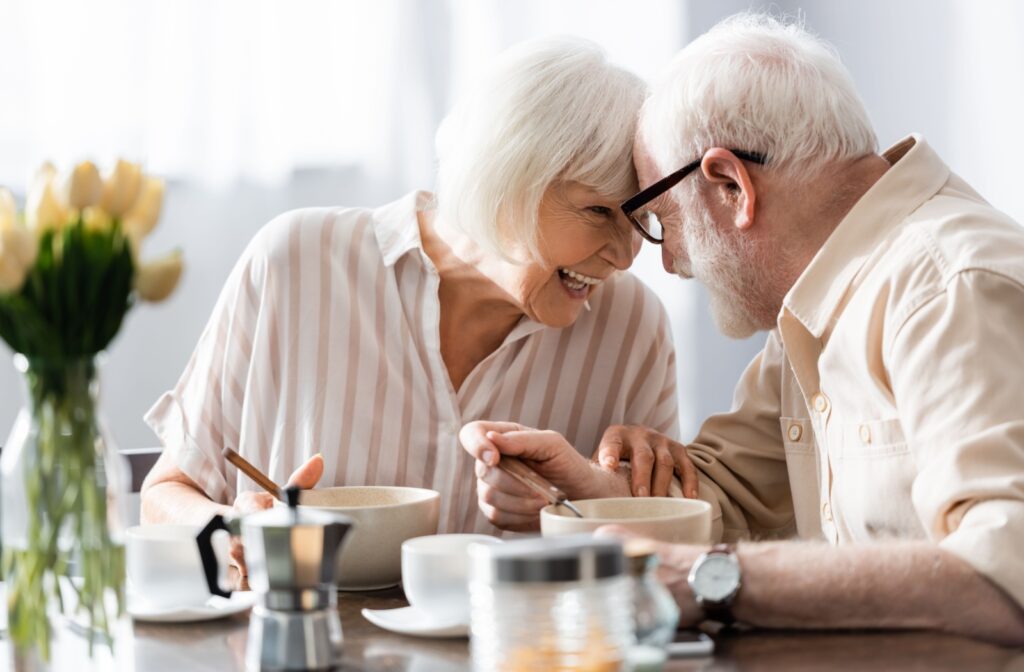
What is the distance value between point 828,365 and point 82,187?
86 centimetres

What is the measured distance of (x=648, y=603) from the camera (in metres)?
0.91

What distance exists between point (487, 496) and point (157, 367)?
1.47 m

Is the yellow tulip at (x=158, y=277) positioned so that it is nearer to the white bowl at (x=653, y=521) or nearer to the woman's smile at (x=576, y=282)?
the white bowl at (x=653, y=521)

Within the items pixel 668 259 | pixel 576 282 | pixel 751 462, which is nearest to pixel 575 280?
pixel 576 282

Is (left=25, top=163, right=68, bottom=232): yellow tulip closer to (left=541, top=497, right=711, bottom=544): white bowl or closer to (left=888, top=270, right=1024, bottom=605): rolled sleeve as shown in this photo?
(left=541, top=497, right=711, bottom=544): white bowl

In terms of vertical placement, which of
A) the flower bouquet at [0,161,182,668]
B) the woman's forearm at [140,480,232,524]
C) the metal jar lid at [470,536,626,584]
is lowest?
the woman's forearm at [140,480,232,524]

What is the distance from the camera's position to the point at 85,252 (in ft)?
2.83

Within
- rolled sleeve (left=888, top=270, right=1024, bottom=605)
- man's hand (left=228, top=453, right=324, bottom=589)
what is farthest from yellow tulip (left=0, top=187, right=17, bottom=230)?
rolled sleeve (left=888, top=270, right=1024, bottom=605)

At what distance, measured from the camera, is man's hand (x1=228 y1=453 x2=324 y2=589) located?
1.37 metres

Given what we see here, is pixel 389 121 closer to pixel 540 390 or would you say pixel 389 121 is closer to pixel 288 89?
pixel 288 89

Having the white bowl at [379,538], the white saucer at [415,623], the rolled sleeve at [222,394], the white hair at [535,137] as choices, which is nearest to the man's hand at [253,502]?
the white bowl at [379,538]

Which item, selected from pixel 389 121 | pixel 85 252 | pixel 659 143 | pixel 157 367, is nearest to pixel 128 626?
pixel 85 252

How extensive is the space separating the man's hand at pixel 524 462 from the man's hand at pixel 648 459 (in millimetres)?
52

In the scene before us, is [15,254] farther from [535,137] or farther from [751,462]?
[751,462]
